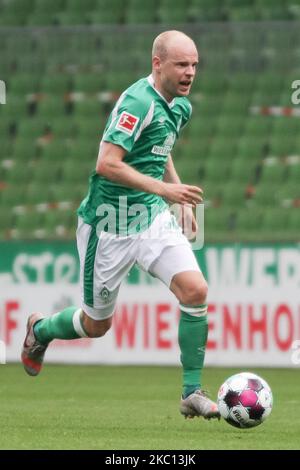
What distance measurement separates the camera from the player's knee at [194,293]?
7527mm

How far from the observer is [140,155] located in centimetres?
789

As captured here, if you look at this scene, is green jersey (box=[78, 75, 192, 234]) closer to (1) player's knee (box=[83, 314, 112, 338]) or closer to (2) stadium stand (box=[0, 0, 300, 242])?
(1) player's knee (box=[83, 314, 112, 338])

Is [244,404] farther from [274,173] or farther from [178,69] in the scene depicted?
[274,173]

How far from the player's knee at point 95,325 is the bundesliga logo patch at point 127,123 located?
4.53ft

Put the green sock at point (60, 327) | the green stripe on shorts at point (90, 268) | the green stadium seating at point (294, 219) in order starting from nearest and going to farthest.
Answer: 1. the green stripe on shorts at point (90, 268)
2. the green sock at point (60, 327)
3. the green stadium seating at point (294, 219)

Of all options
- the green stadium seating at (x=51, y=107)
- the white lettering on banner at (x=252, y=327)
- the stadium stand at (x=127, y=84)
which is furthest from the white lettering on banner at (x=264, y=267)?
the green stadium seating at (x=51, y=107)

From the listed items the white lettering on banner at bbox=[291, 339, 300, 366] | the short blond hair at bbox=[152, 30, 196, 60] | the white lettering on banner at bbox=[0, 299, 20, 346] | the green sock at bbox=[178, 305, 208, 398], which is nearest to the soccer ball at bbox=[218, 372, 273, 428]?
the green sock at bbox=[178, 305, 208, 398]

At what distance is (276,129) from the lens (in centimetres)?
1650

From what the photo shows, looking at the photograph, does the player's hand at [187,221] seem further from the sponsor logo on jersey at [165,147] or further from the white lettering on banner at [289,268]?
the white lettering on banner at [289,268]

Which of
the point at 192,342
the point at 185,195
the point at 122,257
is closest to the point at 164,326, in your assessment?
the point at 122,257

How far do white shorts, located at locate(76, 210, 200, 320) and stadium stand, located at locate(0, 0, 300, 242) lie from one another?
6.68m

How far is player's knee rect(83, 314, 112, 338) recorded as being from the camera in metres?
8.38

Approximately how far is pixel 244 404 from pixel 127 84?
430 inches

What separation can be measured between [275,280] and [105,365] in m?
1.96
